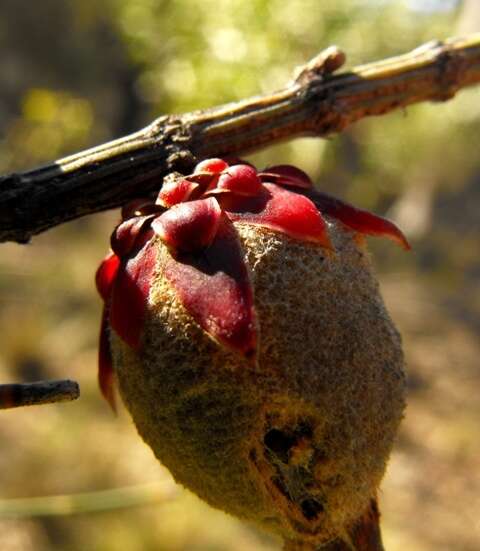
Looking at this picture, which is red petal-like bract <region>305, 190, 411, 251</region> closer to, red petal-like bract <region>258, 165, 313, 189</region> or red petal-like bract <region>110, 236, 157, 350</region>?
red petal-like bract <region>258, 165, 313, 189</region>

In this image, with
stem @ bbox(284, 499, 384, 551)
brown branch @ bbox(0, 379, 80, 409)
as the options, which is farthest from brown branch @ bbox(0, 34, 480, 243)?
stem @ bbox(284, 499, 384, 551)

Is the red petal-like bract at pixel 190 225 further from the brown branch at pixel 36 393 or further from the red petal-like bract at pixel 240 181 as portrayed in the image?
the brown branch at pixel 36 393

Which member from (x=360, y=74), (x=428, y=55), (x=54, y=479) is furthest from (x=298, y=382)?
(x=54, y=479)

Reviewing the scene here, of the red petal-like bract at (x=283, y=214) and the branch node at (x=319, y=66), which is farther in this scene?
the branch node at (x=319, y=66)

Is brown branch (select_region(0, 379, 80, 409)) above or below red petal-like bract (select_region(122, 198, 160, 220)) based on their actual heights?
below

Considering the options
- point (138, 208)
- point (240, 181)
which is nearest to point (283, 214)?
point (240, 181)

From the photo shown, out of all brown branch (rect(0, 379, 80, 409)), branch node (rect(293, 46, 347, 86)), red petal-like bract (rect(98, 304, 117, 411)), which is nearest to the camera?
brown branch (rect(0, 379, 80, 409))

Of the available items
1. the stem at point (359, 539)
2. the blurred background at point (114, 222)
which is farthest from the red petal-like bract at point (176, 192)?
the blurred background at point (114, 222)
